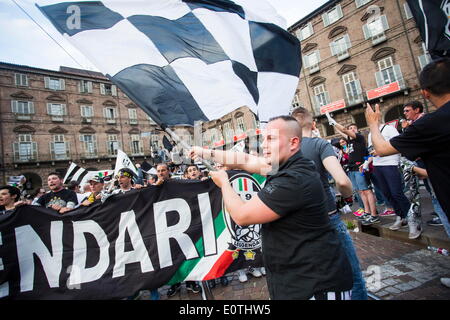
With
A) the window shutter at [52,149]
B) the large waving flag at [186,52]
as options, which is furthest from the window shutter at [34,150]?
the large waving flag at [186,52]

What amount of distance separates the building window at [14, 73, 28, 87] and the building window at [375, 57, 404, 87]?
38393mm

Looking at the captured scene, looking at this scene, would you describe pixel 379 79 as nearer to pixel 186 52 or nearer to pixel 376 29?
pixel 376 29

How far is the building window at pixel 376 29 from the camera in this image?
20938mm

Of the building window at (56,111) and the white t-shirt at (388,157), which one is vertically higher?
the building window at (56,111)

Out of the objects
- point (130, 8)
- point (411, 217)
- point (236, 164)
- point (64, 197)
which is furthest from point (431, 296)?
point (64, 197)

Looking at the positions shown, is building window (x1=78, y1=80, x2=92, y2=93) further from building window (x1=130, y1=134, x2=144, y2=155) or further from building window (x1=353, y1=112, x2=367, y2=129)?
building window (x1=353, y1=112, x2=367, y2=129)

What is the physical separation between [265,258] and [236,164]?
98 centimetres

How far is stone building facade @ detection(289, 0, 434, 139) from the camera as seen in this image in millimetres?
19891

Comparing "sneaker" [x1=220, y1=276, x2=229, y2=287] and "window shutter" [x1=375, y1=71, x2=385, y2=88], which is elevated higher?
"window shutter" [x1=375, y1=71, x2=385, y2=88]

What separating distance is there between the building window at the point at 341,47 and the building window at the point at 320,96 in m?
3.24

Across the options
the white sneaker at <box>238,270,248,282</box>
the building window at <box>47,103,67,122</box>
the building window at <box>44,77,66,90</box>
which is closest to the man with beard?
the white sneaker at <box>238,270,248,282</box>

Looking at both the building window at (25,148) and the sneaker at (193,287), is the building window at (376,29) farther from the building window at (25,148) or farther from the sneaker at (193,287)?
the building window at (25,148)

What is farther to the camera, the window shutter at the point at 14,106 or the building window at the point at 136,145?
the building window at the point at 136,145

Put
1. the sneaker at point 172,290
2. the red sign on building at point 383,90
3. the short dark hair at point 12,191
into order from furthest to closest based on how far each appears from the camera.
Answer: the red sign on building at point 383,90
the short dark hair at point 12,191
the sneaker at point 172,290
